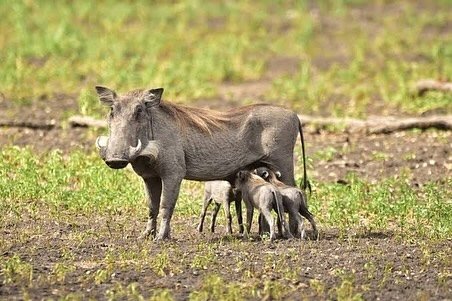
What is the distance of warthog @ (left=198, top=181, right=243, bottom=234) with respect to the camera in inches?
373

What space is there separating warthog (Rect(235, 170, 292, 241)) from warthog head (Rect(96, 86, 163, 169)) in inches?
35.0

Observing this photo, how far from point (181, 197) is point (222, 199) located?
1257 mm

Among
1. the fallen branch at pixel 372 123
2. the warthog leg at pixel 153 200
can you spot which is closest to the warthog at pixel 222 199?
the warthog leg at pixel 153 200

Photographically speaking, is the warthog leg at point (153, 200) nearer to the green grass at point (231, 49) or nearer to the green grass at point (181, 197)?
the green grass at point (181, 197)

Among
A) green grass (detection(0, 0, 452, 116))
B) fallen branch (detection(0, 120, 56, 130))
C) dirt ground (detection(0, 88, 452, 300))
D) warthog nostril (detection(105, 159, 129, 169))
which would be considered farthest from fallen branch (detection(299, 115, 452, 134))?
warthog nostril (detection(105, 159, 129, 169))

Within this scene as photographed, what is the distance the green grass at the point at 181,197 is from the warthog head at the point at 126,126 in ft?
4.72

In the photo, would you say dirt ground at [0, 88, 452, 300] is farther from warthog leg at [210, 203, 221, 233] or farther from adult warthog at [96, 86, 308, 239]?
adult warthog at [96, 86, 308, 239]

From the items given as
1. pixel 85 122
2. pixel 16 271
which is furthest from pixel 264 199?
pixel 85 122

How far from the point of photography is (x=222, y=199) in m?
9.60

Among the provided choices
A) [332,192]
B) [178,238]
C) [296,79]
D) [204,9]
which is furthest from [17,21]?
[178,238]

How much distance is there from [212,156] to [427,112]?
5.83 metres

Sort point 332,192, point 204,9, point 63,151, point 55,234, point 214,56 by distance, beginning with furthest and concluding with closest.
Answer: point 204,9 → point 214,56 → point 63,151 → point 332,192 → point 55,234

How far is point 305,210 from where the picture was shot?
9.08 metres

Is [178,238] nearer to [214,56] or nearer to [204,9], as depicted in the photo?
[214,56]
